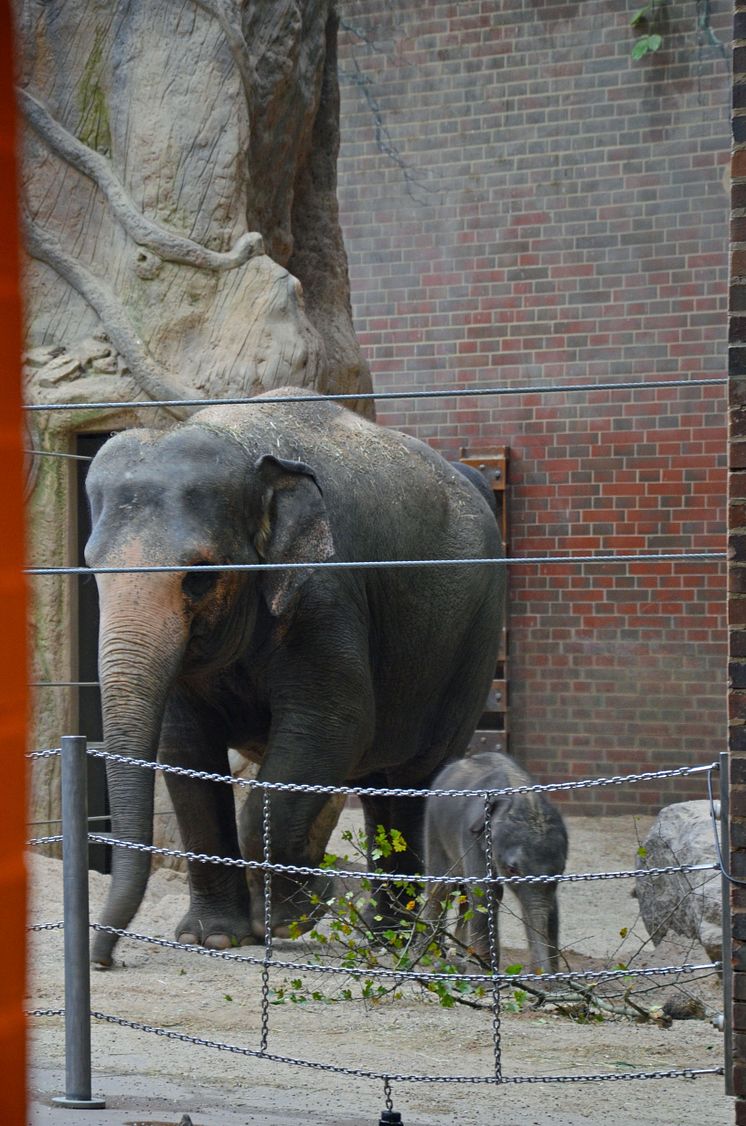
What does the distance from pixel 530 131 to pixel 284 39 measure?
479 centimetres

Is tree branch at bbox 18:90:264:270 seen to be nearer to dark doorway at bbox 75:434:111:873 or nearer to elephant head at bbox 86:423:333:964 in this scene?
dark doorway at bbox 75:434:111:873

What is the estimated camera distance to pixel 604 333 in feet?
41.9

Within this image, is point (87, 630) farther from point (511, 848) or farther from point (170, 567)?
point (170, 567)

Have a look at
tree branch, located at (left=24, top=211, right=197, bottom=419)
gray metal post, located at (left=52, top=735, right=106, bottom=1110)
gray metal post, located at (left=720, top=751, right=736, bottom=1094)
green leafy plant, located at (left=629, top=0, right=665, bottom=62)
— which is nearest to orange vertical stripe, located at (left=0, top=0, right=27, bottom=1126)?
gray metal post, located at (left=720, top=751, right=736, bottom=1094)

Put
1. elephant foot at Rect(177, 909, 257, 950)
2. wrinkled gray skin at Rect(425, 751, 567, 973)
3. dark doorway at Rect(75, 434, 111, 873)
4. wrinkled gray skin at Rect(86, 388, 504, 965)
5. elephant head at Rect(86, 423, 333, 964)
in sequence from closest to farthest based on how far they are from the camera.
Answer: elephant head at Rect(86, 423, 333, 964) → wrinkled gray skin at Rect(86, 388, 504, 965) → wrinkled gray skin at Rect(425, 751, 567, 973) → elephant foot at Rect(177, 909, 257, 950) → dark doorway at Rect(75, 434, 111, 873)

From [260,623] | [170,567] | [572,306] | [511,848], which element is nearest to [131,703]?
[170,567]

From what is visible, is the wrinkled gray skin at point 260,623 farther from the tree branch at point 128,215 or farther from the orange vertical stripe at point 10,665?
the orange vertical stripe at point 10,665

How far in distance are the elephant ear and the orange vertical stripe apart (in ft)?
17.1

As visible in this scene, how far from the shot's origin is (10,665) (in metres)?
0.86

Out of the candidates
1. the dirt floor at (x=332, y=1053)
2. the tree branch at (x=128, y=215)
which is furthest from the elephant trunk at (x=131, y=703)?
the tree branch at (x=128, y=215)

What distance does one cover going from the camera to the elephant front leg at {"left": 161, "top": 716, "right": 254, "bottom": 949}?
6328 mm

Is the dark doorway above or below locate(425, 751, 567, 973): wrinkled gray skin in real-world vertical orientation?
above

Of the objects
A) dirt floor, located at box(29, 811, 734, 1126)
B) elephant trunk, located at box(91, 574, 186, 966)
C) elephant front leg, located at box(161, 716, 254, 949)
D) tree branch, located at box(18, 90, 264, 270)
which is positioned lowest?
dirt floor, located at box(29, 811, 734, 1126)

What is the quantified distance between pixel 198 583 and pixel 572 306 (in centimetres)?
770
